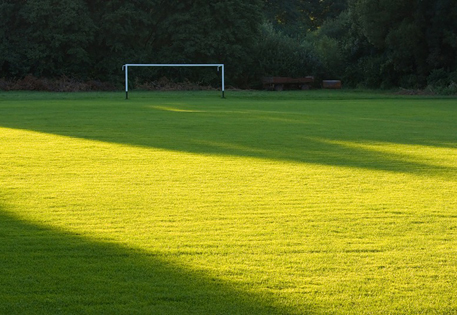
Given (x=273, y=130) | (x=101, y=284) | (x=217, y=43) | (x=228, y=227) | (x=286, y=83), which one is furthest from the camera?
(x=217, y=43)

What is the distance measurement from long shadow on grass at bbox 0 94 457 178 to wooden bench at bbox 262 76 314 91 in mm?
19300

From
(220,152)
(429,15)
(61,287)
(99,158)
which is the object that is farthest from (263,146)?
(429,15)

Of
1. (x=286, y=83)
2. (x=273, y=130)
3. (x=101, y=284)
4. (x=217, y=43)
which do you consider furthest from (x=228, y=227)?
(x=217, y=43)

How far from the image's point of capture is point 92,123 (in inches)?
641

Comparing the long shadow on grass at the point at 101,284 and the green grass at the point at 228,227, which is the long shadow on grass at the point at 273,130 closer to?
the green grass at the point at 228,227

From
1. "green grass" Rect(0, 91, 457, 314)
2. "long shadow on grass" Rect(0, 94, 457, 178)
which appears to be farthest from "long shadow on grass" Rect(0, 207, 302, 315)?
"long shadow on grass" Rect(0, 94, 457, 178)

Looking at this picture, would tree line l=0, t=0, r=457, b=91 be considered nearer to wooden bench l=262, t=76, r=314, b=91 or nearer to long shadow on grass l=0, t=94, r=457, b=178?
wooden bench l=262, t=76, r=314, b=91

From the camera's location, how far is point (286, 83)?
41156 millimetres

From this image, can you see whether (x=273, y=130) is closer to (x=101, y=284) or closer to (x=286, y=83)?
(x=101, y=284)

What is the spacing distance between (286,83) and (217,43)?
4688mm

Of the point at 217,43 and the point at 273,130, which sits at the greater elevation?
the point at 217,43

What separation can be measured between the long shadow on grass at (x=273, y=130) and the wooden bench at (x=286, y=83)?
1930 centimetres

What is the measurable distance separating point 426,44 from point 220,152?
29.2 m

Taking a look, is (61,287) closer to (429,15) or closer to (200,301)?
(200,301)
